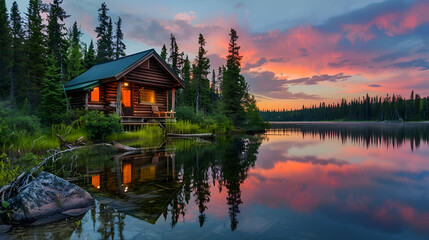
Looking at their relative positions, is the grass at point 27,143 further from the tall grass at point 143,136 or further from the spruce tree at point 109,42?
the spruce tree at point 109,42

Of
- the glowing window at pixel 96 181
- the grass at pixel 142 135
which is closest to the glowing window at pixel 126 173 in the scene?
the glowing window at pixel 96 181

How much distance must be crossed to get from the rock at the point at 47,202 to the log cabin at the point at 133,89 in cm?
1468

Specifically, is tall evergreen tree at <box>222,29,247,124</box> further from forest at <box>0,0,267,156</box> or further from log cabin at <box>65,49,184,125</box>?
log cabin at <box>65,49,184,125</box>

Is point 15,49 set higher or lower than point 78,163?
higher

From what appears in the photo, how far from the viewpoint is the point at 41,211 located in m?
3.95

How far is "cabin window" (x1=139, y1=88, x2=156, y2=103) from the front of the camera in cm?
2205

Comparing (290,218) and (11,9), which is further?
(11,9)

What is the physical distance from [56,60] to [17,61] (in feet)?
68.9

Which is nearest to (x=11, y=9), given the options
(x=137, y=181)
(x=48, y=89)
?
(x=48, y=89)

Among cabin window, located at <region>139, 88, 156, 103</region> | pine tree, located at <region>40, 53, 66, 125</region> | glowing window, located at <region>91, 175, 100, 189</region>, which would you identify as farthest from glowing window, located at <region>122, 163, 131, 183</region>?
cabin window, located at <region>139, 88, 156, 103</region>

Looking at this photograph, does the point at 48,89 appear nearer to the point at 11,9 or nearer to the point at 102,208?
the point at 102,208

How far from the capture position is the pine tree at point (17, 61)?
101 ft

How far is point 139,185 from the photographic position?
19.3ft

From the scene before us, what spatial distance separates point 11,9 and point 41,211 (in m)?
58.6
